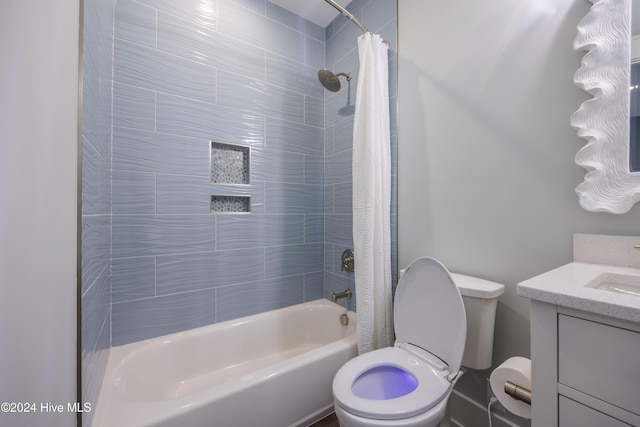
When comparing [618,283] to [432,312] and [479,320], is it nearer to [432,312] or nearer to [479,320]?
[479,320]

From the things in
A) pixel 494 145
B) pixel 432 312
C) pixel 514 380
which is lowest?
pixel 514 380

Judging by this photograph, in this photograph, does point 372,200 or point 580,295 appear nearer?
point 580,295

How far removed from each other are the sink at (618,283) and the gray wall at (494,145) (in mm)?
186

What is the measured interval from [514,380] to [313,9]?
99.6 inches

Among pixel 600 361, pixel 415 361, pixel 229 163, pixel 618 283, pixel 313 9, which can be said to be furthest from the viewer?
pixel 313 9

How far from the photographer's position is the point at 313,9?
1.96 meters

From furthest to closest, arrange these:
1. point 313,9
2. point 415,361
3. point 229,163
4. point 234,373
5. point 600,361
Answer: point 313,9 < point 229,163 < point 234,373 < point 415,361 < point 600,361

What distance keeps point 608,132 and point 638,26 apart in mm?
332

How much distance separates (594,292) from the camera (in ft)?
1.80

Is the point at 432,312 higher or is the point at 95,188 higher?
the point at 95,188

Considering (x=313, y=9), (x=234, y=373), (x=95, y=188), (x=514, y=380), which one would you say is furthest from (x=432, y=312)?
(x=313, y=9)

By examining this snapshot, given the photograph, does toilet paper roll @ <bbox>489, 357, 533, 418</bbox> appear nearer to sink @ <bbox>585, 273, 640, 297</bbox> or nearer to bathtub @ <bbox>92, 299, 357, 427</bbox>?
sink @ <bbox>585, 273, 640, 297</bbox>

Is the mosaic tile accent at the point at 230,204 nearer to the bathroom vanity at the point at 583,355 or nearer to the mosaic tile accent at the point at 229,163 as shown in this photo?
the mosaic tile accent at the point at 229,163

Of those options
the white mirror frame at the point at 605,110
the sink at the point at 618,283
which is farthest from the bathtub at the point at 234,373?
the white mirror frame at the point at 605,110
